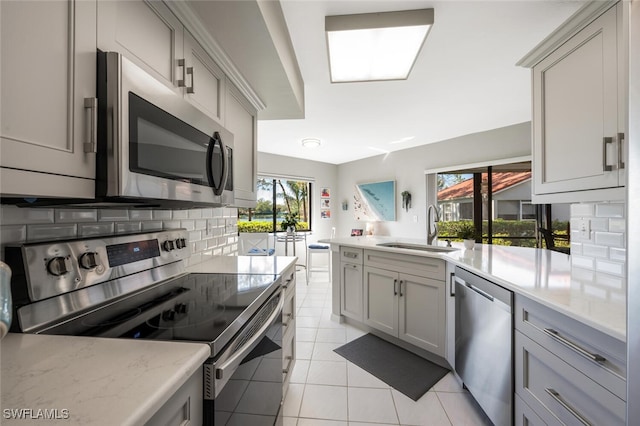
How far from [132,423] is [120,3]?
109 cm

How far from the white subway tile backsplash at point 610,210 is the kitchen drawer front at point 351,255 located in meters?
1.59

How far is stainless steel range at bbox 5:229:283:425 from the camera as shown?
69 cm

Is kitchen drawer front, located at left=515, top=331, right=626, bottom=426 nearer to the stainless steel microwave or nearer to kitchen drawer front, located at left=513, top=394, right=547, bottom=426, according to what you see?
kitchen drawer front, located at left=513, top=394, right=547, bottom=426

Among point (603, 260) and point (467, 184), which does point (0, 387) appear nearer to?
point (603, 260)

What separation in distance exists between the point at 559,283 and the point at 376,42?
5.56ft

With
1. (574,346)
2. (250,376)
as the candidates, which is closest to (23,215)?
(250,376)

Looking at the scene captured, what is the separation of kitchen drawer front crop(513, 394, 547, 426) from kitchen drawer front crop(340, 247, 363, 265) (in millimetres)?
1436

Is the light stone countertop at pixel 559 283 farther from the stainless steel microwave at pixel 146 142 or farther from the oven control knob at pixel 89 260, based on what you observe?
the oven control knob at pixel 89 260

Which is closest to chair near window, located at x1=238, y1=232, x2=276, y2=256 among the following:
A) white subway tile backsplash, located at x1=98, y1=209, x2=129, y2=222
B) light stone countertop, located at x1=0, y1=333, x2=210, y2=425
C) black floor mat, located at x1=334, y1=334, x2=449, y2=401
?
black floor mat, located at x1=334, y1=334, x2=449, y2=401

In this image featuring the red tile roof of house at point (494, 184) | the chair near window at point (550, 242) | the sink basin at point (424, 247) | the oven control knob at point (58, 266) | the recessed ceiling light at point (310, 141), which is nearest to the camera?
the oven control knob at point (58, 266)

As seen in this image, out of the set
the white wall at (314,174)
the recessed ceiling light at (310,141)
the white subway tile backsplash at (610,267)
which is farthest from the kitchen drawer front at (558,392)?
the white wall at (314,174)

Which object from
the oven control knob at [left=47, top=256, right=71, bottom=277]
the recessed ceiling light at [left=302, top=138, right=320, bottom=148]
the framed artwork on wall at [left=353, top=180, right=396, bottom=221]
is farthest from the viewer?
the framed artwork on wall at [left=353, top=180, right=396, bottom=221]

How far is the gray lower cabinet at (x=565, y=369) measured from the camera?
75cm

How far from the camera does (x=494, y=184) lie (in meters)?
3.75
